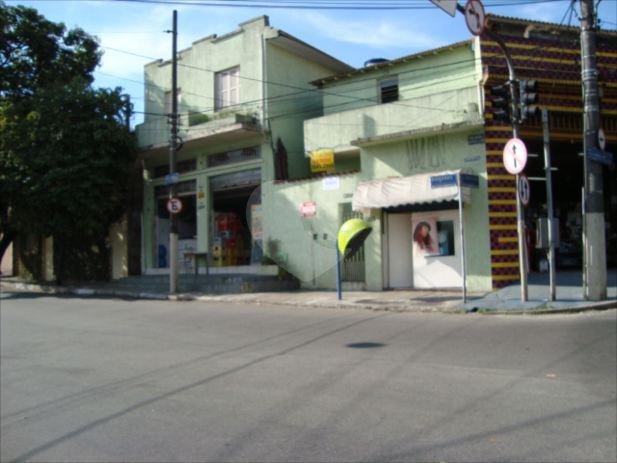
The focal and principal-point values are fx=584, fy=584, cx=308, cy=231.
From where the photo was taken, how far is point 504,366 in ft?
23.8

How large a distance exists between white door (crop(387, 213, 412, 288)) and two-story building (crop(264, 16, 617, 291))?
0.03 m

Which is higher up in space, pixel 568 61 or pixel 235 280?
pixel 568 61

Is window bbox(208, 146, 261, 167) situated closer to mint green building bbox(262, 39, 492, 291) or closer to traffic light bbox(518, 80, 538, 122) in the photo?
mint green building bbox(262, 39, 492, 291)

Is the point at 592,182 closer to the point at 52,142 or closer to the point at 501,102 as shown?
the point at 501,102

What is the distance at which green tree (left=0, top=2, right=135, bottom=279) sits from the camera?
20453mm

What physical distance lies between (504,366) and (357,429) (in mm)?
2880

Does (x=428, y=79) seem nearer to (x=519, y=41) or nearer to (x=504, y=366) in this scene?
(x=519, y=41)

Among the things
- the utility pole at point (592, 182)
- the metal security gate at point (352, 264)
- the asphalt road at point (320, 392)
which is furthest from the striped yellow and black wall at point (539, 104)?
the asphalt road at point (320, 392)

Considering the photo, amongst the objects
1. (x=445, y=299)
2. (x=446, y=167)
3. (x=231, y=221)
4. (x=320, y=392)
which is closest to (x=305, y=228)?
(x=231, y=221)

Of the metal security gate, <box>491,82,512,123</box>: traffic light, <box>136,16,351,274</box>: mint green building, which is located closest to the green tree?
<box>136,16,351,274</box>: mint green building

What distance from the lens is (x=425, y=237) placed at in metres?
16.8

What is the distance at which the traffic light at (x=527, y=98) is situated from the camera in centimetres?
1216

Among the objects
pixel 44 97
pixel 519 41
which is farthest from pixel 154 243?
pixel 519 41

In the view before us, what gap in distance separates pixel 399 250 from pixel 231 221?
26.1 feet
